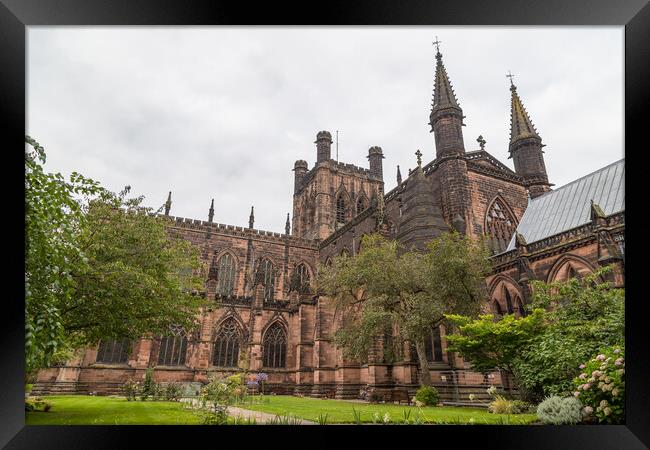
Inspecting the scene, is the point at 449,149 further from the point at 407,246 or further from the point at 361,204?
the point at 361,204

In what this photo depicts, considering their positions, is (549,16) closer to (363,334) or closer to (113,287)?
(113,287)

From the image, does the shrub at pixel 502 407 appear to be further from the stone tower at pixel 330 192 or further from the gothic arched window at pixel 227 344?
the stone tower at pixel 330 192

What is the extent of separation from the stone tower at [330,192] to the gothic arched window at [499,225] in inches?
788

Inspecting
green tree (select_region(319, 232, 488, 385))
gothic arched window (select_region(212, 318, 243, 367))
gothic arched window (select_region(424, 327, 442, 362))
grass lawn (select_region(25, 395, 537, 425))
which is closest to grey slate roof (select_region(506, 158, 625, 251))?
green tree (select_region(319, 232, 488, 385))

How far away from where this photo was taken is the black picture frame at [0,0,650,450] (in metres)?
4.98

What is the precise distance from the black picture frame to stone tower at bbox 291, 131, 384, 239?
38.0 m

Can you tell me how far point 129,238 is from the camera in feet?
39.2

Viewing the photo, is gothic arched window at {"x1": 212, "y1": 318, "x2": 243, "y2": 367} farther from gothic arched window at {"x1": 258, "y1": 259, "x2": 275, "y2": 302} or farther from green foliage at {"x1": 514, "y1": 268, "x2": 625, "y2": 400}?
green foliage at {"x1": 514, "y1": 268, "x2": 625, "y2": 400}

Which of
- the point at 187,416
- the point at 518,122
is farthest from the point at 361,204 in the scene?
the point at 187,416

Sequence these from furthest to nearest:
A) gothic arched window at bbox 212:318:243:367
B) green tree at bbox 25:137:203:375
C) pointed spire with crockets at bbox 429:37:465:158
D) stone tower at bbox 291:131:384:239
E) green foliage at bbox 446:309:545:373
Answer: stone tower at bbox 291:131:384:239
gothic arched window at bbox 212:318:243:367
pointed spire with crockets at bbox 429:37:465:158
green foliage at bbox 446:309:545:373
green tree at bbox 25:137:203:375

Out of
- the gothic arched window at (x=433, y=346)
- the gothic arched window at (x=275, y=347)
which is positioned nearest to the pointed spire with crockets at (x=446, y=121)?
the gothic arched window at (x=433, y=346)

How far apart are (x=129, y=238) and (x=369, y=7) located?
985 centimetres

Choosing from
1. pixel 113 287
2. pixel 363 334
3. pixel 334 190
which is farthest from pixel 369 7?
pixel 334 190

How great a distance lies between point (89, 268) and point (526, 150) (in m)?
25.6
